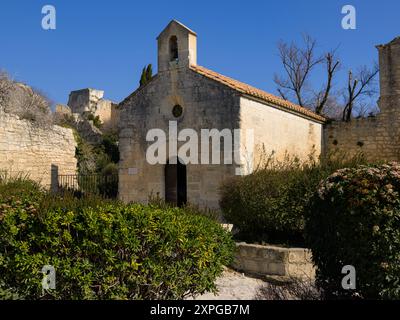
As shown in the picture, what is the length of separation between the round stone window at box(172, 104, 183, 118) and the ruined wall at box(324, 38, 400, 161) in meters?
6.73

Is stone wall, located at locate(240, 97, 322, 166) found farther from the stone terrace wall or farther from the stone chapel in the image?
the stone terrace wall

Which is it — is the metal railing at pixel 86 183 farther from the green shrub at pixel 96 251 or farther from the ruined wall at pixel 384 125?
the green shrub at pixel 96 251

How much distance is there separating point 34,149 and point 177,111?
20.6 ft

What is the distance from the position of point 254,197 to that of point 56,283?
216 inches

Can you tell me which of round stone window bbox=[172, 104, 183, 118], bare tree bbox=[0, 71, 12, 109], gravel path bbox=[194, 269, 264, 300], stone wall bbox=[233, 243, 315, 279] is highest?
bare tree bbox=[0, 71, 12, 109]

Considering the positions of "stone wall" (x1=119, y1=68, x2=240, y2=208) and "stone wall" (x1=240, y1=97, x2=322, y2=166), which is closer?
"stone wall" (x1=119, y1=68, x2=240, y2=208)

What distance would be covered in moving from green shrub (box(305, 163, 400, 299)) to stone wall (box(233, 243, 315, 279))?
2538mm

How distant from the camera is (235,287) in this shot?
22.9ft

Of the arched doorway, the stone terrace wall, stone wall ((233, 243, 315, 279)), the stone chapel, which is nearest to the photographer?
stone wall ((233, 243, 315, 279))

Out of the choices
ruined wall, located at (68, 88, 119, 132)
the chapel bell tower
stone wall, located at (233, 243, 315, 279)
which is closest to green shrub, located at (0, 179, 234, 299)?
stone wall, located at (233, 243, 315, 279)

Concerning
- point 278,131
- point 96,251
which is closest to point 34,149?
point 278,131

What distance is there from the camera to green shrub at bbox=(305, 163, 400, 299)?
448cm

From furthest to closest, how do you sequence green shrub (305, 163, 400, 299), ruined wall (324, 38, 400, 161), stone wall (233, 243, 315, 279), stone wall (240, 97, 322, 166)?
ruined wall (324, 38, 400, 161) < stone wall (240, 97, 322, 166) < stone wall (233, 243, 315, 279) < green shrub (305, 163, 400, 299)

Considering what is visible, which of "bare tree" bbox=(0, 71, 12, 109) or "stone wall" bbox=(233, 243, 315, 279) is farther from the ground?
"bare tree" bbox=(0, 71, 12, 109)
